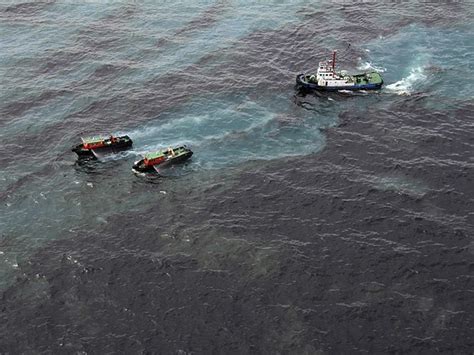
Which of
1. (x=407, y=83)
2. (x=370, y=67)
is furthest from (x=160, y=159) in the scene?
(x=407, y=83)

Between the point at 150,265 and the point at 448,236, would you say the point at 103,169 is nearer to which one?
the point at 150,265

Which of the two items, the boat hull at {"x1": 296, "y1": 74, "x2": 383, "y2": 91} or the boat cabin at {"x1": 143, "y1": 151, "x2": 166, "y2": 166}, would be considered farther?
the boat hull at {"x1": 296, "y1": 74, "x2": 383, "y2": 91}

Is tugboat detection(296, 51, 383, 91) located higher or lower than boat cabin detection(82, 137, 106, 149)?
higher

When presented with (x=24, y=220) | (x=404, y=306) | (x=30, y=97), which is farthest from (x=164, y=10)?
(x=404, y=306)

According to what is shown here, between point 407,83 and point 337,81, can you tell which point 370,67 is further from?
point 337,81

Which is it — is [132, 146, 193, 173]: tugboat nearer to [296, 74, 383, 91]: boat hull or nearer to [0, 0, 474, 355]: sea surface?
[0, 0, 474, 355]: sea surface

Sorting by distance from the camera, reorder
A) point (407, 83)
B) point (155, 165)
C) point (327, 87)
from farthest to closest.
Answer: point (407, 83), point (327, 87), point (155, 165)

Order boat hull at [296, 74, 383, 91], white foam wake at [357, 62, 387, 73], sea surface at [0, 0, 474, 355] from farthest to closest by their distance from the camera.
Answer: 1. white foam wake at [357, 62, 387, 73]
2. boat hull at [296, 74, 383, 91]
3. sea surface at [0, 0, 474, 355]

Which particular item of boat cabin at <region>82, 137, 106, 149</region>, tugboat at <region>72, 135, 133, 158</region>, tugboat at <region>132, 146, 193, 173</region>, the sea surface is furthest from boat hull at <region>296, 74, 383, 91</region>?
boat cabin at <region>82, 137, 106, 149</region>
